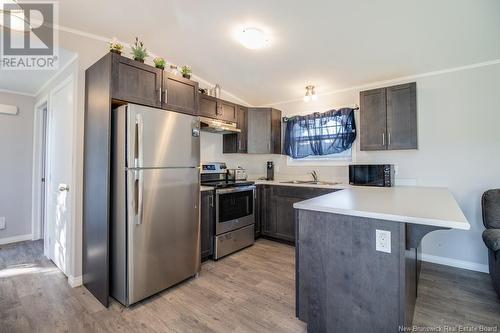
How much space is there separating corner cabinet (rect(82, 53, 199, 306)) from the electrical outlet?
2103mm

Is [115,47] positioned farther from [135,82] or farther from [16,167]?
[16,167]

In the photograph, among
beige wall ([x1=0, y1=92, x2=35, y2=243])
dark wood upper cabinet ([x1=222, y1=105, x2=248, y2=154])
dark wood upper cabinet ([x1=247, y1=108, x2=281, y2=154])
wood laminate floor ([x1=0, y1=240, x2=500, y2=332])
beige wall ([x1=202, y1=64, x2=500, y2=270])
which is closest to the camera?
wood laminate floor ([x1=0, y1=240, x2=500, y2=332])

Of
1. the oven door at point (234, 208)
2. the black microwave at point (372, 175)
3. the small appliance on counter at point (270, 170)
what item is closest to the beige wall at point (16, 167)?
the oven door at point (234, 208)

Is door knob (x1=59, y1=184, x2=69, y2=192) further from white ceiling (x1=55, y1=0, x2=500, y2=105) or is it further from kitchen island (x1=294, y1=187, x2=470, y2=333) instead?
kitchen island (x1=294, y1=187, x2=470, y2=333)

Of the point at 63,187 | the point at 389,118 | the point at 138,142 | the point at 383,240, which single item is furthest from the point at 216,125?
the point at 383,240

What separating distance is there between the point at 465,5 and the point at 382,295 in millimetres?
2392

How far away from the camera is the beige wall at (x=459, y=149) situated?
2.68m

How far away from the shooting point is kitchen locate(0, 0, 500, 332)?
62.6 inches

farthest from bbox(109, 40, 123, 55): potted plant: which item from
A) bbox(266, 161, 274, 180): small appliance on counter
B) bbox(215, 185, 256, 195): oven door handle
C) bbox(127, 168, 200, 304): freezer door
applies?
bbox(266, 161, 274, 180): small appliance on counter

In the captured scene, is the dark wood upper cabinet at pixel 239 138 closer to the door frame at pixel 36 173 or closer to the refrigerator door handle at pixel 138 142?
the refrigerator door handle at pixel 138 142

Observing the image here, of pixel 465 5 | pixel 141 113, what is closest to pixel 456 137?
pixel 465 5

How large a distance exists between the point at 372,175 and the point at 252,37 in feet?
7.52

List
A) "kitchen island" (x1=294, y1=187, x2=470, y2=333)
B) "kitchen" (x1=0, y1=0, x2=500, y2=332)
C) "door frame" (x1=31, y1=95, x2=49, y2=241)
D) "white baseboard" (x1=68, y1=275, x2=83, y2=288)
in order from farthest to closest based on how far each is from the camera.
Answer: "door frame" (x1=31, y1=95, x2=49, y2=241), "white baseboard" (x1=68, y1=275, x2=83, y2=288), "kitchen" (x1=0, y1=0, x2=500, y2=332), "kitchen island" (x1=294, y1=187, x2=470, y2=333)

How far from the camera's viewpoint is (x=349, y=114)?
3602mm
